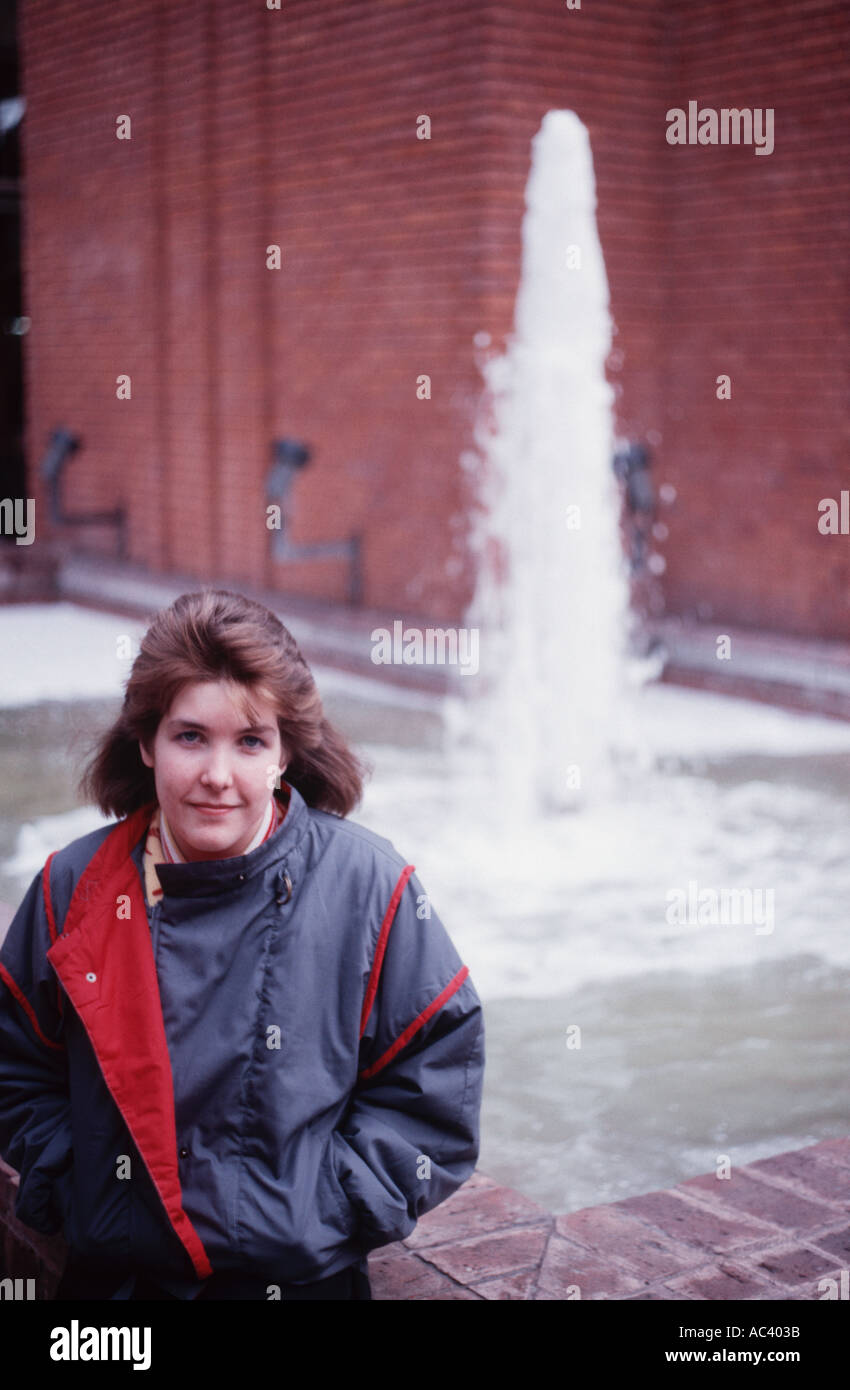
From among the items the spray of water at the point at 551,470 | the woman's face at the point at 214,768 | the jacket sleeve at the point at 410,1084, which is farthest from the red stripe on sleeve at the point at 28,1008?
the spray of water at the point at 551,470

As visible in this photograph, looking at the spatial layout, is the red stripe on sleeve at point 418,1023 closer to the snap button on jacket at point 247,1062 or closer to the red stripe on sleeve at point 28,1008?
the snap button on jacket at point 247,1062

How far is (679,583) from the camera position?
10.4 meters

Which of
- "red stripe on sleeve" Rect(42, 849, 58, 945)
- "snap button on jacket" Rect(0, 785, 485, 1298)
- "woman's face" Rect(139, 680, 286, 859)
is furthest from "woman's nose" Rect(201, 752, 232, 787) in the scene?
"red stripe on sleeve" Rect(42, 849, 58, 945)

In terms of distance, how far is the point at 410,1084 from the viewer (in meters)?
2.16

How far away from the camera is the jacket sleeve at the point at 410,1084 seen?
2141 millimetres

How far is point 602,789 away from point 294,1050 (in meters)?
5.16

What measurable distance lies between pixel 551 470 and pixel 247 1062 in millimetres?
7597

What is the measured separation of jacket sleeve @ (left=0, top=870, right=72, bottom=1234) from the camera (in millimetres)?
2215

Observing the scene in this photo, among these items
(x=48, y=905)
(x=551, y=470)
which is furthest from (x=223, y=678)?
(x=551, y=470)

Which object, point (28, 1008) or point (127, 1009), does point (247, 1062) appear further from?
point (28, 1008)

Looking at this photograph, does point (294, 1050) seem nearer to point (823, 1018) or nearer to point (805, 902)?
point (823, 1018)

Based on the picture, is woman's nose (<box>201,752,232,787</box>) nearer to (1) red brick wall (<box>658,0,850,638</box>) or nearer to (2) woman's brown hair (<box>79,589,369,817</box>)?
(2) woman's brown hair (<box>79,589,369,817</box>)

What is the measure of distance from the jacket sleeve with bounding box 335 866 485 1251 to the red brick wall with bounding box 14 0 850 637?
7.41 metres
